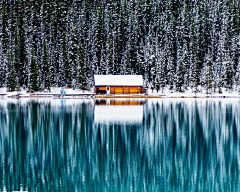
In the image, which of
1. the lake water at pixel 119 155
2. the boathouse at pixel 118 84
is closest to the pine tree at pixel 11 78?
the boathouse at pixel 118 84

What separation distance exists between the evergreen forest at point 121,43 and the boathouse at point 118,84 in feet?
10.5

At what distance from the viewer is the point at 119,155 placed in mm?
20047

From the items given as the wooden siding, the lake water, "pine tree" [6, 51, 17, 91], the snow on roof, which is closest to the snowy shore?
"pine tree" [6, 51, 17, 91]

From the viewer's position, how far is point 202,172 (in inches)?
663

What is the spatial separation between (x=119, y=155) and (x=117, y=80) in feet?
191

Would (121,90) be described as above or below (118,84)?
below

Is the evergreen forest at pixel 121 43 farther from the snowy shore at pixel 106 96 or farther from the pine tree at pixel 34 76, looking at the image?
the snowy shore at pixel 106 96

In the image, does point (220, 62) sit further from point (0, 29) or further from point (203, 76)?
point (0, 29)

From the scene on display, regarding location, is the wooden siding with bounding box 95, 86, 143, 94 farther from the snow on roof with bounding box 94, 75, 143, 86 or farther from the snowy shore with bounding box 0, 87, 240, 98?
the snowy shore with bounding box 0, 87, 240, 98

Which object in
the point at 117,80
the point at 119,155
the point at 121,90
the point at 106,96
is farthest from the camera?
the point at 121,90

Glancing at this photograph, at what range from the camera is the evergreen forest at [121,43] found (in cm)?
8012

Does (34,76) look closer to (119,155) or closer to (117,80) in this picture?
(117,80)

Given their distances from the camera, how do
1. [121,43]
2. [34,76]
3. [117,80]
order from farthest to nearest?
[121,43]
[117,80]
[34,76]

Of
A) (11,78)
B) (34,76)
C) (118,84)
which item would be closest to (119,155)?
(118,84)
